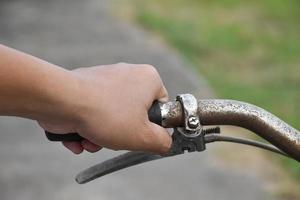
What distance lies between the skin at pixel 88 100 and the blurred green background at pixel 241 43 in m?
3.77

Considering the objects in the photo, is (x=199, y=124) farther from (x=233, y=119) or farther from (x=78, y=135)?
A: (x=78, y=135)

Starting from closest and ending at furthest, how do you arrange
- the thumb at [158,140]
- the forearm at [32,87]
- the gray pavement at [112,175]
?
1. the forearm at [32,87]
2. the thumb at [158,140]
3. the gray pavement at [112,175]

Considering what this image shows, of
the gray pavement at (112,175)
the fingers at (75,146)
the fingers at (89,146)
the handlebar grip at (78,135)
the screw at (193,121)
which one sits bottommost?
the gray pavement at (112,175)

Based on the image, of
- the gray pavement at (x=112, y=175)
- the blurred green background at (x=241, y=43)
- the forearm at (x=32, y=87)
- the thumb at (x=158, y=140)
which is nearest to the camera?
the forearm at (x=32, y=87)

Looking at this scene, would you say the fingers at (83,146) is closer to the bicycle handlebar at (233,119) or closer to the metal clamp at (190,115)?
the bicycle handlebar at (233,119)

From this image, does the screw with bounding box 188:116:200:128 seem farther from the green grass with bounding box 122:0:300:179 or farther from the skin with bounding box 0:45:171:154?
the green grass with bounding box 122:0:300:179

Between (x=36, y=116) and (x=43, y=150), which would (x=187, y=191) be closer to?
(x=43, y=150)

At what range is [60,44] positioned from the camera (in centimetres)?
767

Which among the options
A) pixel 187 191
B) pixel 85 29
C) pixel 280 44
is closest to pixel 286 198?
pixel 187 191

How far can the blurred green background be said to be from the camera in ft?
20.7

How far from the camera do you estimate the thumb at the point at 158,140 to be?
1328 mm

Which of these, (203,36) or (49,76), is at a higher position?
(49,76)

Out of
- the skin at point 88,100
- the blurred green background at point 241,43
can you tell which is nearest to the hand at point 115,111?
the skin at point 88,100

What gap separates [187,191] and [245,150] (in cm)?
69
